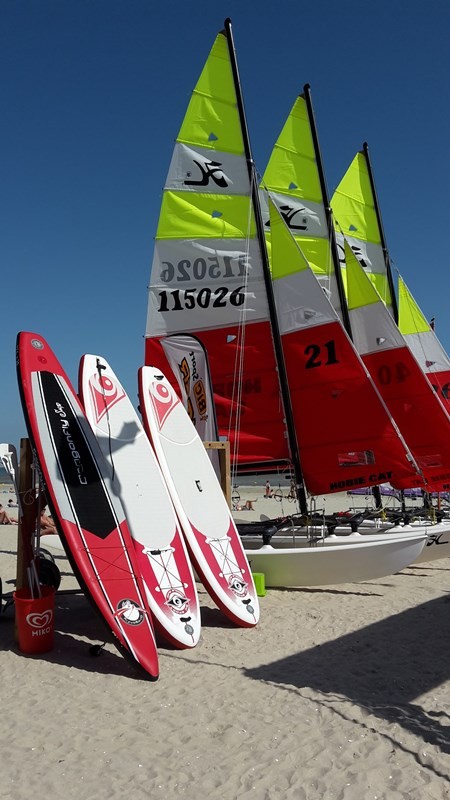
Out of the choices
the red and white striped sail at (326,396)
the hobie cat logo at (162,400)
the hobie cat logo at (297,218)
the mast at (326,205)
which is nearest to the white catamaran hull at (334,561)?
the red and white striped sail at (326,396)

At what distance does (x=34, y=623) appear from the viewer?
19.1 feet

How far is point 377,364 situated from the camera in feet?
38.0

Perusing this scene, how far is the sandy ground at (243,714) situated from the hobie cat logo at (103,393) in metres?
2.55

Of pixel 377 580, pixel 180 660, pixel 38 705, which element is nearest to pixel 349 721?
pixel 180 660

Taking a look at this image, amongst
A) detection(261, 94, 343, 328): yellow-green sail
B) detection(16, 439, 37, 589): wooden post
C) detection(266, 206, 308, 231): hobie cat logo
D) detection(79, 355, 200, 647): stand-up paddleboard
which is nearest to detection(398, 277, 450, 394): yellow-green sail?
detection(261, 94, 343, 328): yellow-green sail

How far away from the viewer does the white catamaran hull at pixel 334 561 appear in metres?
8.37

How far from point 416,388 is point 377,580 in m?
3.63

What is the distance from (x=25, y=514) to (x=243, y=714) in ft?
10.0

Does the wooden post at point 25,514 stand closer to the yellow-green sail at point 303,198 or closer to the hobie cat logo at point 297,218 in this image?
the yellow-green sail at point 303,198

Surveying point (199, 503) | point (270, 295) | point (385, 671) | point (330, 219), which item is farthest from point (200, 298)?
point (385, 671)

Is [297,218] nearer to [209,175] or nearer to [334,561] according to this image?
[209,175]

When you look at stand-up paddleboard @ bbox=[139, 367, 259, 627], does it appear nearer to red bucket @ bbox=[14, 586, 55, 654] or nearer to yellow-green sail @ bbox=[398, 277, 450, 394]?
red bucket @ bbox=[14, 586, 55, 654]

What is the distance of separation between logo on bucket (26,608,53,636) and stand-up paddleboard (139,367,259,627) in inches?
71.4

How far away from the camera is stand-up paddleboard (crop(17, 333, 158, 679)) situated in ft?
18.3
